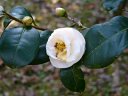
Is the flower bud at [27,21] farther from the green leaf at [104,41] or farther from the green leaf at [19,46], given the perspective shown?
the green leaf at [104,41]

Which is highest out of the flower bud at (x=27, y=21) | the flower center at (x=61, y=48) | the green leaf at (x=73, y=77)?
the flower bud at (x=27, y=21)

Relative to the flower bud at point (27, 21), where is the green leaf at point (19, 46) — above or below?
below

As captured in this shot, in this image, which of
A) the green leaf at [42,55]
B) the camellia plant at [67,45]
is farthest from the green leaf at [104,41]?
the green leaf at [42,55]

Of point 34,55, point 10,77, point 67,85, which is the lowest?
point 10,77

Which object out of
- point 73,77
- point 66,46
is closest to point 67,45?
point 66,46

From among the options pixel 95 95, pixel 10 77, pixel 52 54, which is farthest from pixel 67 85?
→ pixel 10 77

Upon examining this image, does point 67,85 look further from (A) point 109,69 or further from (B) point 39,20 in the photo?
(B) point 39,20

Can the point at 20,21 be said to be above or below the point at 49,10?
above

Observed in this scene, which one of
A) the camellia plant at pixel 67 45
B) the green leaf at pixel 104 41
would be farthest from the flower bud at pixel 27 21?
the green leaf at pixel 104 41
